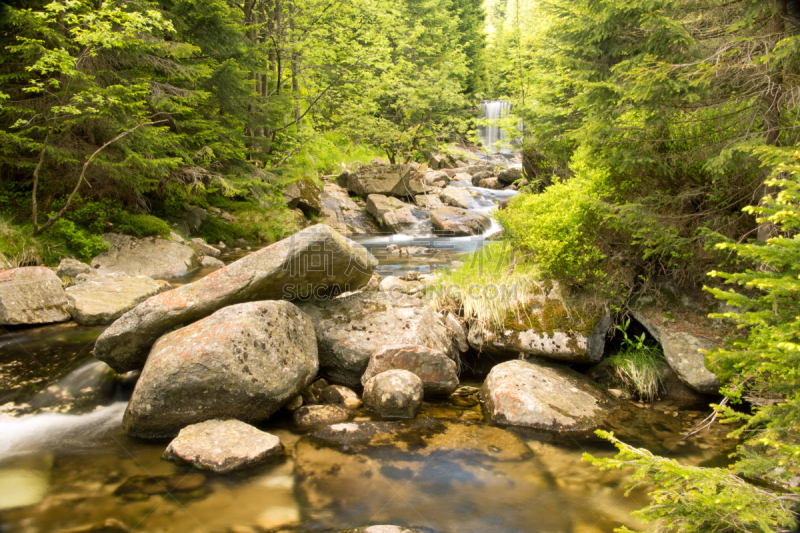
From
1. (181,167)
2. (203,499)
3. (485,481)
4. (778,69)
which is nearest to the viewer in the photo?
(203,499)

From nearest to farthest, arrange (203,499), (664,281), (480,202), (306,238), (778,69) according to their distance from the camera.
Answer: (203,499)
(778,69)
(306,238)
(664,281)
(480,202)

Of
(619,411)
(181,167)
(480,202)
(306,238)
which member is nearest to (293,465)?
(306,238)

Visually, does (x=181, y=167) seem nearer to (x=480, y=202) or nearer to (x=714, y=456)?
(x=480, y=202)

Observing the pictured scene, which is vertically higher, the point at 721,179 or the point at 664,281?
the point at 721,179

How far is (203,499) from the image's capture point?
13.3ft

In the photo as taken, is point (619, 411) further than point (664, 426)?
Yes

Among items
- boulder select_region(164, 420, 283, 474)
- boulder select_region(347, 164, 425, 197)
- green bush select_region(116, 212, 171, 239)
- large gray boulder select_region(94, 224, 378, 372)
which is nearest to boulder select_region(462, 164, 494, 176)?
boulder select_region(347, 164, 425, 197)

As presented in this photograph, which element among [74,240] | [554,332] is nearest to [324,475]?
[554,332]

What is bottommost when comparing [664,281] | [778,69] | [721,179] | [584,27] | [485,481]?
[485,481]

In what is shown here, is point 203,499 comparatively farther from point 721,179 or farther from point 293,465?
point 721,179

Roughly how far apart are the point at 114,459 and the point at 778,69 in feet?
27.5

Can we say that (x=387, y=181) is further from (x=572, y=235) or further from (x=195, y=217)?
(x=572, y=235)

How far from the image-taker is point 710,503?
7.12ft

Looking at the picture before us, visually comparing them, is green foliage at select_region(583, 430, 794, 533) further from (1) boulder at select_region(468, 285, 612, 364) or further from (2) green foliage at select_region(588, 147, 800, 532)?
(1) boulder at select_region(468, 285, 612, 364)
